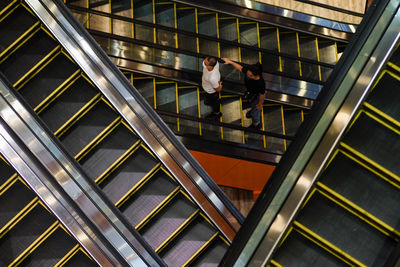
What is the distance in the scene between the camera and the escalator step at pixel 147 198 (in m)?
7.84

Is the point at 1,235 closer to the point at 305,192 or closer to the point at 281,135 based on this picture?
the point at 305,192

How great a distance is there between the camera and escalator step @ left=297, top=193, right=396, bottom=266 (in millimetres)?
6199

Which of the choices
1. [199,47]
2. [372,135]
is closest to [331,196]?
[372,135]

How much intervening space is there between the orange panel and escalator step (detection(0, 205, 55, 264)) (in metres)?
3.27

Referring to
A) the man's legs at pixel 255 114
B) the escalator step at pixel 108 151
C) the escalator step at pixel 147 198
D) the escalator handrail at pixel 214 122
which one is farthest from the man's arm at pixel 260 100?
the escalator step at pixel 108 151

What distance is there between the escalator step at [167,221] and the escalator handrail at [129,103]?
29 cm

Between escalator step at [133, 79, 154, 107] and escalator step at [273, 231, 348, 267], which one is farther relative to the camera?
escalator step at [133, 79, 154, 107]

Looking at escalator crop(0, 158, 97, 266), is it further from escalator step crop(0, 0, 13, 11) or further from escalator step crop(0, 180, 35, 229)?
escalator step crop(0, 0, 13, 11)

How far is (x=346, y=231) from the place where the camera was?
20.7ft

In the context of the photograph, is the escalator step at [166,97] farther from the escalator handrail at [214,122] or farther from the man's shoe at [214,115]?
the man's shoe at [214,115]

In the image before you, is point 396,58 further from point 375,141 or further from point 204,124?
point 204,124

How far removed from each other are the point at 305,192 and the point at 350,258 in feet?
2.91

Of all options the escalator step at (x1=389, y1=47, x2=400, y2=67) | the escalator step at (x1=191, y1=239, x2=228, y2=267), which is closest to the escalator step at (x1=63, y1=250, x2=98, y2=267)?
the escalator step at (x1=191, y1=239, x2=228, y2=267)

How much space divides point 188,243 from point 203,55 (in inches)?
138
